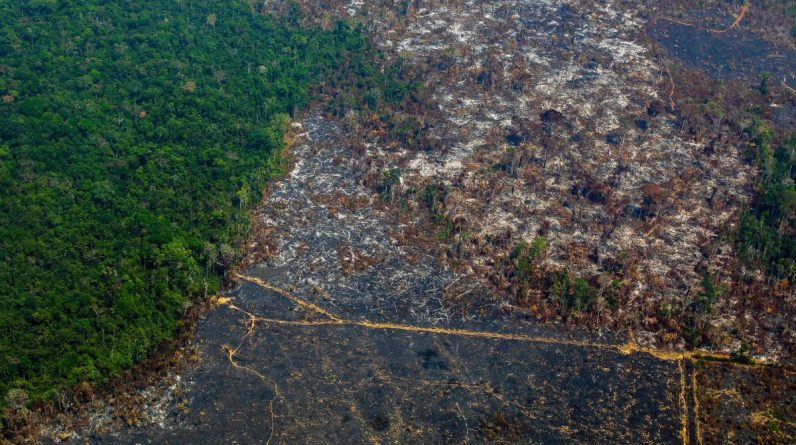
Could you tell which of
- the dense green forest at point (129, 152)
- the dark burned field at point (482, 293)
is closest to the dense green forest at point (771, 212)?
the dark burned field at point (482, 293)

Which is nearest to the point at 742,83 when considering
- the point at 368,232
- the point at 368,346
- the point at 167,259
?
the point at 368,232

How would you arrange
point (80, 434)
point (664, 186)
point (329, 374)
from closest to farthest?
1. point (80, 434)
2. point (329, 374)
3. point (664, 186)

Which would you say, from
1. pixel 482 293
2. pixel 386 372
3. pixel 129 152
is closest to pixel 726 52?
pixel 482 293

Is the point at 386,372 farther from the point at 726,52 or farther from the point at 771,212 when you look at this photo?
the point at 726,52

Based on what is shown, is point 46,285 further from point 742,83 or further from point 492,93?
point 742,83

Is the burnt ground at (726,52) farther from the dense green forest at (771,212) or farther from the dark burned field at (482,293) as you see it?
the dense green forest at (771,212)

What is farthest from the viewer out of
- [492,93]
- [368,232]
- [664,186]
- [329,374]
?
[492,93]

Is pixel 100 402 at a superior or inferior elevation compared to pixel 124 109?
inferior

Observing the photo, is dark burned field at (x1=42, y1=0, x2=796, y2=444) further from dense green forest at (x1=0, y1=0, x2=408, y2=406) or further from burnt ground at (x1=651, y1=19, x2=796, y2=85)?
dense green forest at (x1=0, y1=0, x2=408, y2=406)
